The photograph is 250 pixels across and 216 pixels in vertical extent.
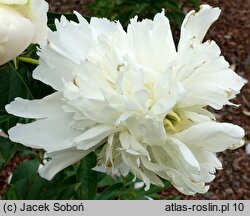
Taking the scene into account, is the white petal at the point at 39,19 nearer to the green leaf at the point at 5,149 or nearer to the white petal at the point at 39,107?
the white petal at the point at 39,107

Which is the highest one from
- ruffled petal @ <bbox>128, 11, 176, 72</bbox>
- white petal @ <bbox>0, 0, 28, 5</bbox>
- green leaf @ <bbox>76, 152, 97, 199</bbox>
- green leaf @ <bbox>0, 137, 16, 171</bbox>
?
white petal @ <bbox>0, 0, 28, 5</bbox>

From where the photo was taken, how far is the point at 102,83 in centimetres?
62

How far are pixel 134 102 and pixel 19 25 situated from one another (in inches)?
5.7

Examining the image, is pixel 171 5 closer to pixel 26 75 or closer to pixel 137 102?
pixel 26 75

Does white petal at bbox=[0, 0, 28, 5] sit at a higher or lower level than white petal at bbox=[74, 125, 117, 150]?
higher

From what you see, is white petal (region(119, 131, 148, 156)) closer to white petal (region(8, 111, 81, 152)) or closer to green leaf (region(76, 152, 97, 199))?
white petal (region(8, 111, 81, 152))

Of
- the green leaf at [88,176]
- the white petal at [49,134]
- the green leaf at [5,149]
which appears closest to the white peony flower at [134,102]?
the white petal at [49,134]

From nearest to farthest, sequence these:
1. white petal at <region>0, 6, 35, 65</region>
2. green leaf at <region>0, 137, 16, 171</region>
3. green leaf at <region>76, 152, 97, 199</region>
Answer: white petal at <region>0, 6, 35, 65</region> → green leaf at <region>0, 137, 16, 171</region> → green leaf at <region>76, 152, 97, 199</region>

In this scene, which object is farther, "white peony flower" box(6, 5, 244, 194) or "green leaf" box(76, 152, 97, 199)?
"green leaf" box(76, 152, 97, 199)

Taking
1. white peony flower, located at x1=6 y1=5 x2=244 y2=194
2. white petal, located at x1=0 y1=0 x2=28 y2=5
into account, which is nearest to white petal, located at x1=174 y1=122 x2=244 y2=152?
white peony flower, located at x1=6 y1=5 x2=244 y2=194

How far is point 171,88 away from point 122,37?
0.09m

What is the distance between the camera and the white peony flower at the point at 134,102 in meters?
0.61

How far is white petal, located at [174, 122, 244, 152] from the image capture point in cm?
62

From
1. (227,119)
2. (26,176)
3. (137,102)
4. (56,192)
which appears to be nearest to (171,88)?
(137,102)
